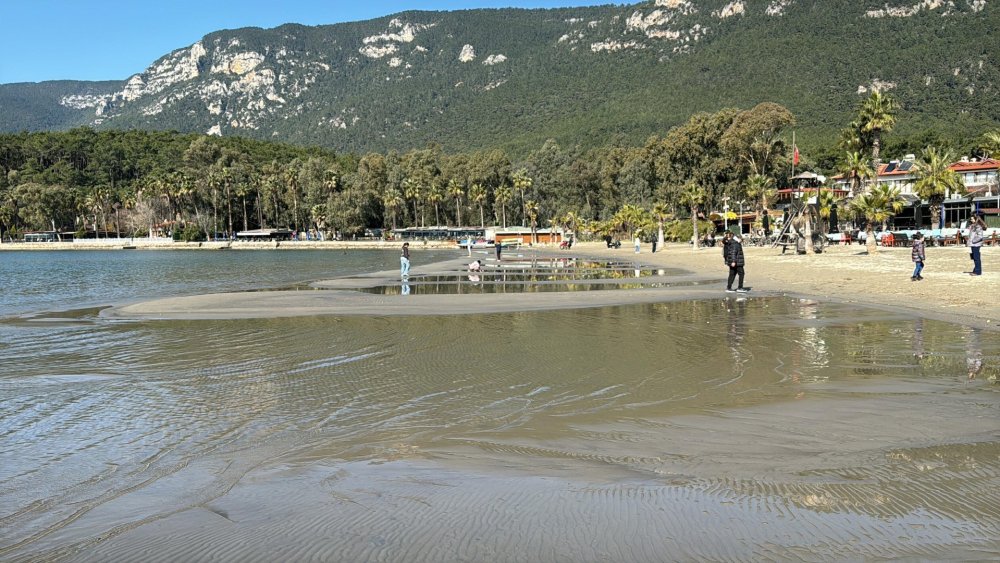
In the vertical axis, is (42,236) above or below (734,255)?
above

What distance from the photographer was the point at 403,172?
12662cm

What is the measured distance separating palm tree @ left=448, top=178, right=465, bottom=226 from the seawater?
4251 inches

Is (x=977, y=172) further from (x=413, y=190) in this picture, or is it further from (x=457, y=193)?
(x=413, y=190)

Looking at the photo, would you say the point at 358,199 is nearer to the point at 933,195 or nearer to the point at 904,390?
the point at 933,195

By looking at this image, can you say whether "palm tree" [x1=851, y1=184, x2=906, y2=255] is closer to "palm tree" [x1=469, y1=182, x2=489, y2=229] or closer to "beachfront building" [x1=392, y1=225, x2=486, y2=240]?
"beachfront building" [x1=392, y1=225, x2=486, y2=240]

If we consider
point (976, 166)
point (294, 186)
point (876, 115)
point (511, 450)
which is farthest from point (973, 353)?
point (294, 186)

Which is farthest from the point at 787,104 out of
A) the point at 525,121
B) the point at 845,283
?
the point at 845,283

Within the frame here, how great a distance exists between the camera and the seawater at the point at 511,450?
4457mm

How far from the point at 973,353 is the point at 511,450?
794 centimetres

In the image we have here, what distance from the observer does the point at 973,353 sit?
10.5 metres

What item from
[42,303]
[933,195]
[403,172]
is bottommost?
[42,303]

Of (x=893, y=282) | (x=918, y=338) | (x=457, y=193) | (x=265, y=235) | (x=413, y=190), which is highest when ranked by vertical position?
→ (x=413, y=190)

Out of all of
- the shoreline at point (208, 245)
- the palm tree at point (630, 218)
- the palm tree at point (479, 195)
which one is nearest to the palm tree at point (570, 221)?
the palm tree at point (630, 218)

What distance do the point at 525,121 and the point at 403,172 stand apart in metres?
60.5
